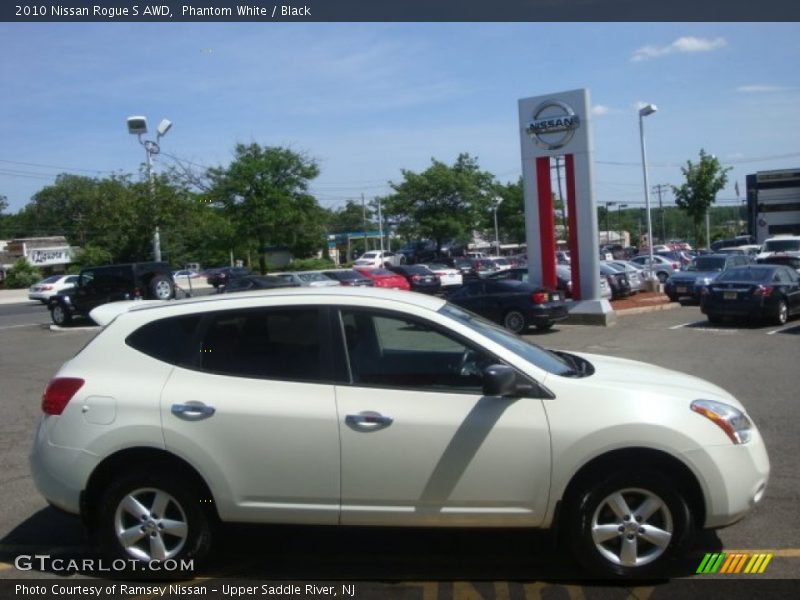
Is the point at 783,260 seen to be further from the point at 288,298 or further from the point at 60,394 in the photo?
the point at 60,394

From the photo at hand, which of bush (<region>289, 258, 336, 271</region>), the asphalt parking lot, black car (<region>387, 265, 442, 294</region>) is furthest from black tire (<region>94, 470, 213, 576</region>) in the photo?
bush (<region>289, 258, 336, 271</region>)

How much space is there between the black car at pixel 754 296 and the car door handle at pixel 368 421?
15409 mm

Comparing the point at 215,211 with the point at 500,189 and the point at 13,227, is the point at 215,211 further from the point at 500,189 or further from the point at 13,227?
the point at 13,227

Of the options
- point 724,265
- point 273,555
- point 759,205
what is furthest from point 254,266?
point 273,555

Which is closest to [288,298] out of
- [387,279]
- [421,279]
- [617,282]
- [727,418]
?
[727,418]

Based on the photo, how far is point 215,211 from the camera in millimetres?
35469

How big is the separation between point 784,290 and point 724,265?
6924 mm

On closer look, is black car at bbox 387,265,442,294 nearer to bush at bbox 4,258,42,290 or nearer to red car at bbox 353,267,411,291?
red car at bbox 353,267,411,291

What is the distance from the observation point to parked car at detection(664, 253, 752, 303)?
75.8 ft

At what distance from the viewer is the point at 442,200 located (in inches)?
2108

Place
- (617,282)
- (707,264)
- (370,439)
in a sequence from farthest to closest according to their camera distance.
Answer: (617,282) → (707,264) → (370,439)

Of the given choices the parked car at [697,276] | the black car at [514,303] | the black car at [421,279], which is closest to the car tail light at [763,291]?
the parked car at [697,276]

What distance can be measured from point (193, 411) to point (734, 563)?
330 centimetres

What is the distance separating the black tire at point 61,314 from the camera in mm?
24266
